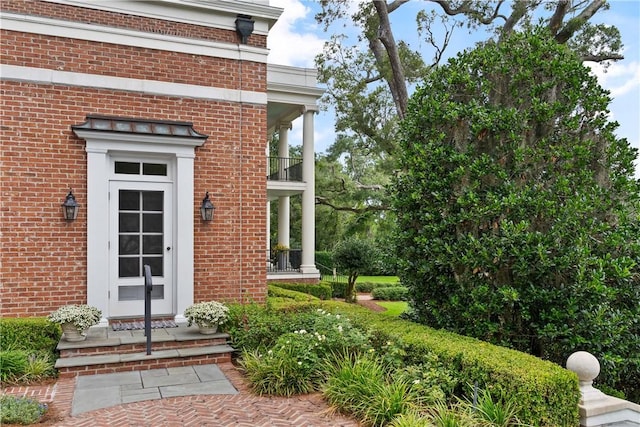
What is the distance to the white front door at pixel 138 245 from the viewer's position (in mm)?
7371

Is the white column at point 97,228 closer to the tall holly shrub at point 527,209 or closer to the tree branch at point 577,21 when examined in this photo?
the tall holly shrub at point 527,209

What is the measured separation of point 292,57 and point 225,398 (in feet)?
56.9

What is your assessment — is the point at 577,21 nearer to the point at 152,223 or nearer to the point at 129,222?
the point at 152,223

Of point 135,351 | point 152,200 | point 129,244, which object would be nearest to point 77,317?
point 135,351

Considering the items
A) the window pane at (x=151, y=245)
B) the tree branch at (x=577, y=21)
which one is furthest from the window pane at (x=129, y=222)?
the tree branch at (x=577, y=21)

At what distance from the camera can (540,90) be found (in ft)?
19.0

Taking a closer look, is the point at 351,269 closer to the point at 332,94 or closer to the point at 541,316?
the point at 332,94

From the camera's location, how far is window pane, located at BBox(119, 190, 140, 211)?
746cm

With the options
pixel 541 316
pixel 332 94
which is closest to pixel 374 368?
pixel 541 316

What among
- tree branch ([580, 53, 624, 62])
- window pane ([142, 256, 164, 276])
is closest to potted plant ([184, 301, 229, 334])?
window pane ([142, 256, 164, 276])

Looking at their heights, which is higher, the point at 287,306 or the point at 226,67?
the point at 226,67

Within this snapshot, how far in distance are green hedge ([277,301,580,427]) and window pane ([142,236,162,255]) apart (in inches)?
169

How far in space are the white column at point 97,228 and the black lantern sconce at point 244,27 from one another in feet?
9.79

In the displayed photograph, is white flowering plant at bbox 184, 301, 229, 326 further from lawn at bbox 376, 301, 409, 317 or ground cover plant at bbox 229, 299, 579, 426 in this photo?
lawn at bbox 376, 301, 409, 317
